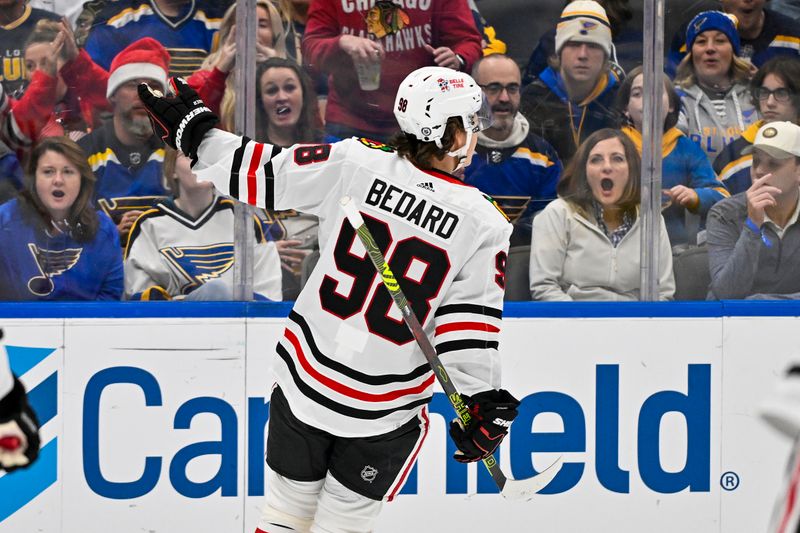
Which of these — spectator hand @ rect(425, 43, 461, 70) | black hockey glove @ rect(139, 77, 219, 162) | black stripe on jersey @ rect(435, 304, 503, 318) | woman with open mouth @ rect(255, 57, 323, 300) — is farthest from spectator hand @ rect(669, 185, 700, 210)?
black hockey glove @ rect(139, 77, 219, 162)

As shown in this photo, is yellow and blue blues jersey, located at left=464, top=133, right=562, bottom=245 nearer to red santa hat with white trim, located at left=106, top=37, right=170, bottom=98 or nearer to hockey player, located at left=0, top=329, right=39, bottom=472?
red santa hat with white trim, located at left=106, top=37, right=170, bottom=98

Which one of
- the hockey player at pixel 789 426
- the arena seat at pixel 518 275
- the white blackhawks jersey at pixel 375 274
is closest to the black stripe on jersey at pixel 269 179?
the white blackhawks jersey at pixel 375 274

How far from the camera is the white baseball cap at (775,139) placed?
→ 339cm

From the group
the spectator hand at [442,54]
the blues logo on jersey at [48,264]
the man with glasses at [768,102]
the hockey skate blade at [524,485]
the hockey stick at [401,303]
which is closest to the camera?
the hockey stick at [401,303]

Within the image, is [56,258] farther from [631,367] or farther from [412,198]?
[631,367]

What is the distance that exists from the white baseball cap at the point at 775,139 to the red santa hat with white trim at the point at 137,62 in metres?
1.74

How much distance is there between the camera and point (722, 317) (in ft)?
10.7

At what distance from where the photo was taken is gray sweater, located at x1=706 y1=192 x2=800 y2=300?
133 inches

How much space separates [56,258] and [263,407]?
28.4 inches

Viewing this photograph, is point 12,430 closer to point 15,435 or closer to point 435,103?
point 15,435

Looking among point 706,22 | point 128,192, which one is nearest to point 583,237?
point 706,22

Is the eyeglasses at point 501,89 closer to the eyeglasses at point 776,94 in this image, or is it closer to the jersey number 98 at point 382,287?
the eyeglasses at point 776,94

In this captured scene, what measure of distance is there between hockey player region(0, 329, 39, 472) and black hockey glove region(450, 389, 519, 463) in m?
0.93

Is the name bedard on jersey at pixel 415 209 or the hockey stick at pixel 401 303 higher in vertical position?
the name bedard on jersey at pixel 415 209
